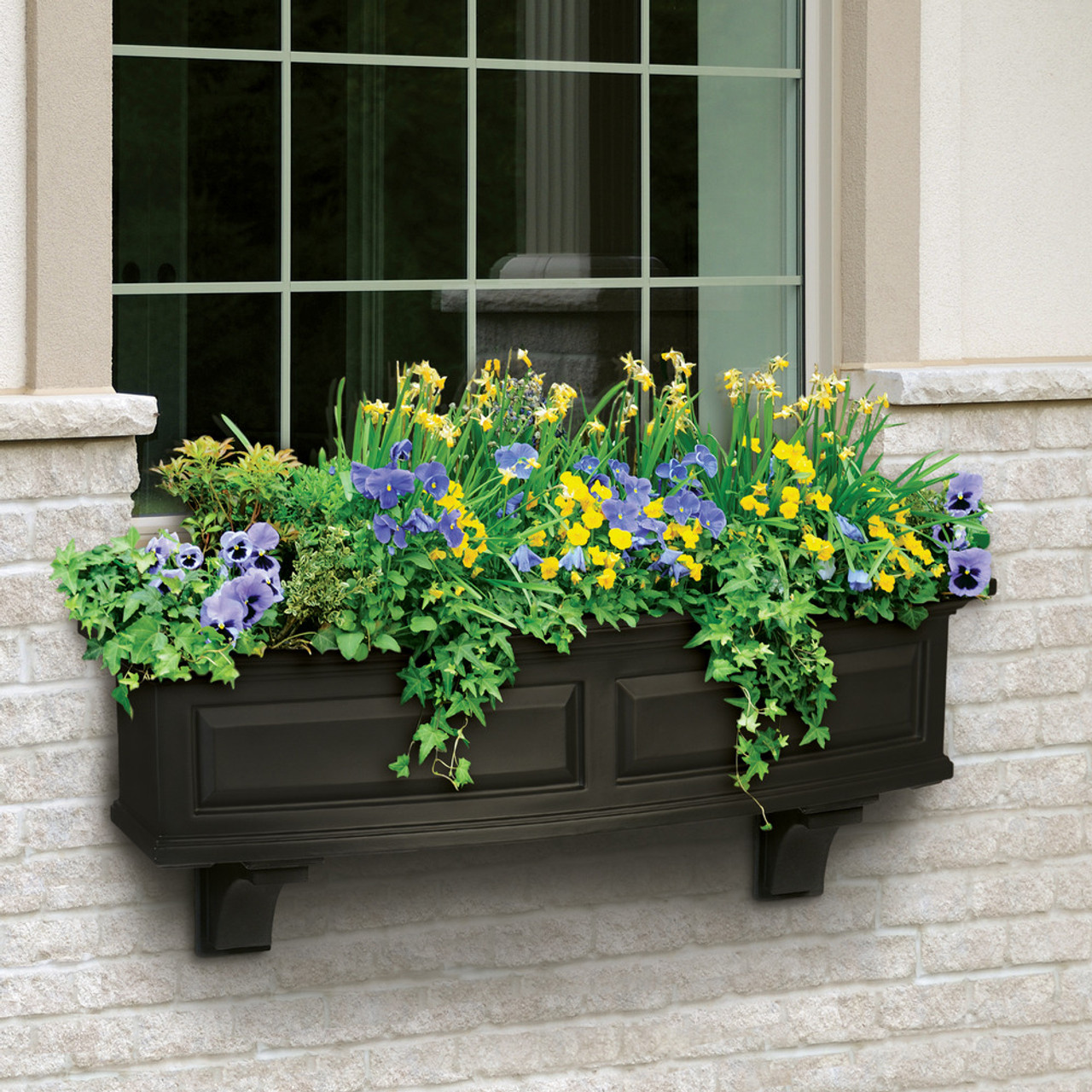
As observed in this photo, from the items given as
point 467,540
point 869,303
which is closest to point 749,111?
point 869,303

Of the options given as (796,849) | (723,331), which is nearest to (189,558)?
(723,331)

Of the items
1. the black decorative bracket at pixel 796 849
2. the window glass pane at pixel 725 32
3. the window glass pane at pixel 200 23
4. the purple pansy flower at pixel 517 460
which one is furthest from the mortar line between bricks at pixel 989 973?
the window glass pane at pixel 200 23

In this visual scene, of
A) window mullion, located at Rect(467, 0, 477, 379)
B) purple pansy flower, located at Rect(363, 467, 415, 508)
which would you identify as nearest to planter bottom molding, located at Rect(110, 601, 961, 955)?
purple pansy flower, located at Rect(363, 467, 415, 508)

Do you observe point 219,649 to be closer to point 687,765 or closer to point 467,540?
point 467,540

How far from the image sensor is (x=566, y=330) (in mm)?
3070

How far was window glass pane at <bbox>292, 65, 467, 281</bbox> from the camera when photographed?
9.43 ft

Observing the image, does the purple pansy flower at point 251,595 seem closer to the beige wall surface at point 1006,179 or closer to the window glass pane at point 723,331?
the window glass pane at point 723,331

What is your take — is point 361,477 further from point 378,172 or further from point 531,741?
point 378,172

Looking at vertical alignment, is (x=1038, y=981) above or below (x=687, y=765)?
below

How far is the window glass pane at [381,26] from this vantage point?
2852 millimetres

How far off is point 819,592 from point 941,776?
0.52 metres

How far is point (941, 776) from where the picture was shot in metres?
3.03

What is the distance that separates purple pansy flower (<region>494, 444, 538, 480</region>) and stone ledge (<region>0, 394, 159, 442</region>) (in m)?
0.63

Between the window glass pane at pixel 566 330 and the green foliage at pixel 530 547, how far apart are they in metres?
0.05
